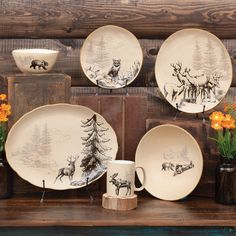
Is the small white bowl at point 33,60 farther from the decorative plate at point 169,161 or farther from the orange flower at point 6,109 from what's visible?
the decorative plate at point 169,161

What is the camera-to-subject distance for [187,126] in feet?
8.29

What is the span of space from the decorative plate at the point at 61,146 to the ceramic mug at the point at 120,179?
150 mm

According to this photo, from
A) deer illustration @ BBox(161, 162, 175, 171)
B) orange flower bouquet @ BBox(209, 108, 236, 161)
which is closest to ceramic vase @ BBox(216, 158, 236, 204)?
orange flower bouquet @ BBox(209, 108, 236, 161)

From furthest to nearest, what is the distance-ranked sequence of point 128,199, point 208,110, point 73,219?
point 208,110 → point 128,199 → point 73,219

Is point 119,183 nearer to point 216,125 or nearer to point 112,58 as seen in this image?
point 216,125

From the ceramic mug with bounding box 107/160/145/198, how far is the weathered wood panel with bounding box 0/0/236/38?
0.66 metres

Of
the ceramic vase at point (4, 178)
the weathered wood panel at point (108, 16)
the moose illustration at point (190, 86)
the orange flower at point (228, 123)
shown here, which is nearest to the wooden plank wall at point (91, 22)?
the weathered wood panel at point (108, 16)

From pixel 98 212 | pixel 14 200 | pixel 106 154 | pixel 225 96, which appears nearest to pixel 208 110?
pixel 225 96

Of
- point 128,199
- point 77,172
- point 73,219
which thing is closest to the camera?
point 73,219

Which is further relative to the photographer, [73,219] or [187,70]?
[187,70]

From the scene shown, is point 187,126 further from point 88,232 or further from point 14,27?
point 14,27

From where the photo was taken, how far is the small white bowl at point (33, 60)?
2469 mm

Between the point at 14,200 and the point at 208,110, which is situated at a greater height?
the point at 208,110

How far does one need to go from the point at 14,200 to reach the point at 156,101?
2.45 feet
